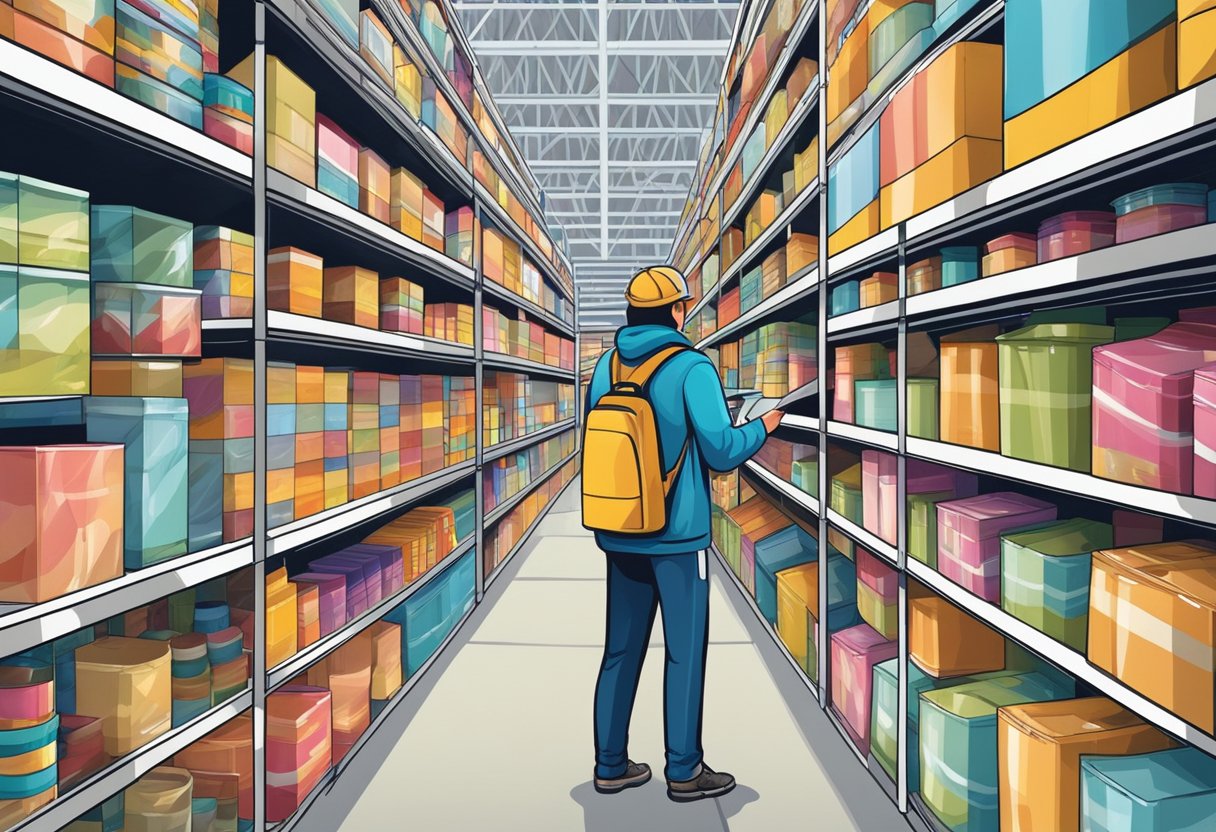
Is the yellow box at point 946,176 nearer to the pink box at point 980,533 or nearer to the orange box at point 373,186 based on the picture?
the pink box at point 980,533

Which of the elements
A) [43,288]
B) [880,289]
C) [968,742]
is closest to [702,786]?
[968,742]

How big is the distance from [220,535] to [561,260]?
6756mm

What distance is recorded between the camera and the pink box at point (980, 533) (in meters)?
1.68

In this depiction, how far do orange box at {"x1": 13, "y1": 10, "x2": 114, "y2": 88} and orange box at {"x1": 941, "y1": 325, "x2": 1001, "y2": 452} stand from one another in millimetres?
1939

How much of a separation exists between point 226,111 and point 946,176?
5.78ft

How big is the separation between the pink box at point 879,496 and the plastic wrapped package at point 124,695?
193 centimetres

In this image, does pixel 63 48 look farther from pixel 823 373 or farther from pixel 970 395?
pixel 823 373

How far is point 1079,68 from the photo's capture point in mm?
1327

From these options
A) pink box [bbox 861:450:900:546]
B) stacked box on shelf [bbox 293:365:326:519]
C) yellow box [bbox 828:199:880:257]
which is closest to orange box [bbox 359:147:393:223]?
stacked box on shelf [bbox 293:365:326:519]

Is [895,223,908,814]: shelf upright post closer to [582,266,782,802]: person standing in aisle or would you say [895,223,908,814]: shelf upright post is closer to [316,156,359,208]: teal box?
[582,266,782,802]: person standing in aisle

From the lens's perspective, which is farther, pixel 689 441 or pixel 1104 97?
pixel 689 441

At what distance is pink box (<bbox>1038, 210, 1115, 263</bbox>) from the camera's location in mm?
1460

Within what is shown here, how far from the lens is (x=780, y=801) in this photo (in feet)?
7.24

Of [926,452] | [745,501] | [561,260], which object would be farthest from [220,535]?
[561,260]
